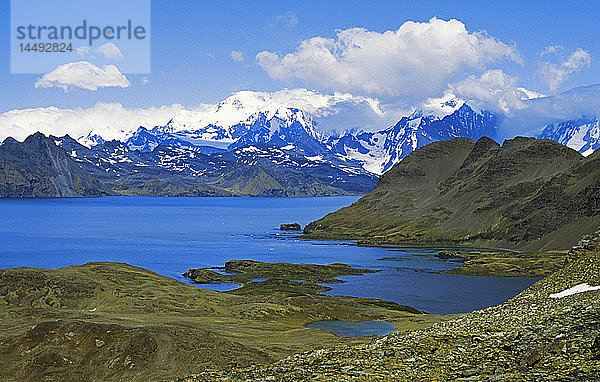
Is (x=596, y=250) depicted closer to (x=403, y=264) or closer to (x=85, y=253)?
(x=403, y=264)

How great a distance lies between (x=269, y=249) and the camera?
198 meters

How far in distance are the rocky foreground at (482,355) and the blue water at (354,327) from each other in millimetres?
35385

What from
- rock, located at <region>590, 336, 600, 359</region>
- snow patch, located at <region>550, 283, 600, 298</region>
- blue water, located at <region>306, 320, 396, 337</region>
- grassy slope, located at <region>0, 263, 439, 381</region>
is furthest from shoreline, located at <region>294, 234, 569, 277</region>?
rock, located at <region>590, 336, 600, 359</region>

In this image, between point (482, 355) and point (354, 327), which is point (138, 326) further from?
point (482, 355)

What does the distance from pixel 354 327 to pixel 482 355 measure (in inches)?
1938


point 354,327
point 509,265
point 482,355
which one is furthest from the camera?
point 509,265

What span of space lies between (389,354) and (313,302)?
6140 cm

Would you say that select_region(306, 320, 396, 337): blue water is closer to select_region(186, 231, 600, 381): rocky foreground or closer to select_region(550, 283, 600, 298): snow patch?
select_region(550, 283, 600, 298): snow patch

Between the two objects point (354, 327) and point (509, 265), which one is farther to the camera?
point (509, 265)

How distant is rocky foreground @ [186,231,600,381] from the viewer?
1777 cm

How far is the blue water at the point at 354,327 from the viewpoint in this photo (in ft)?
210

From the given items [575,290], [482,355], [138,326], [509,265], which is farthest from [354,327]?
[509,265]

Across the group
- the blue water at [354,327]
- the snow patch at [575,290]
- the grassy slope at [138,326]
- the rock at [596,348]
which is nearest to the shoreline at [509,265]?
the grassy slope at [138,326]

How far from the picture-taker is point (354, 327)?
68938mm
